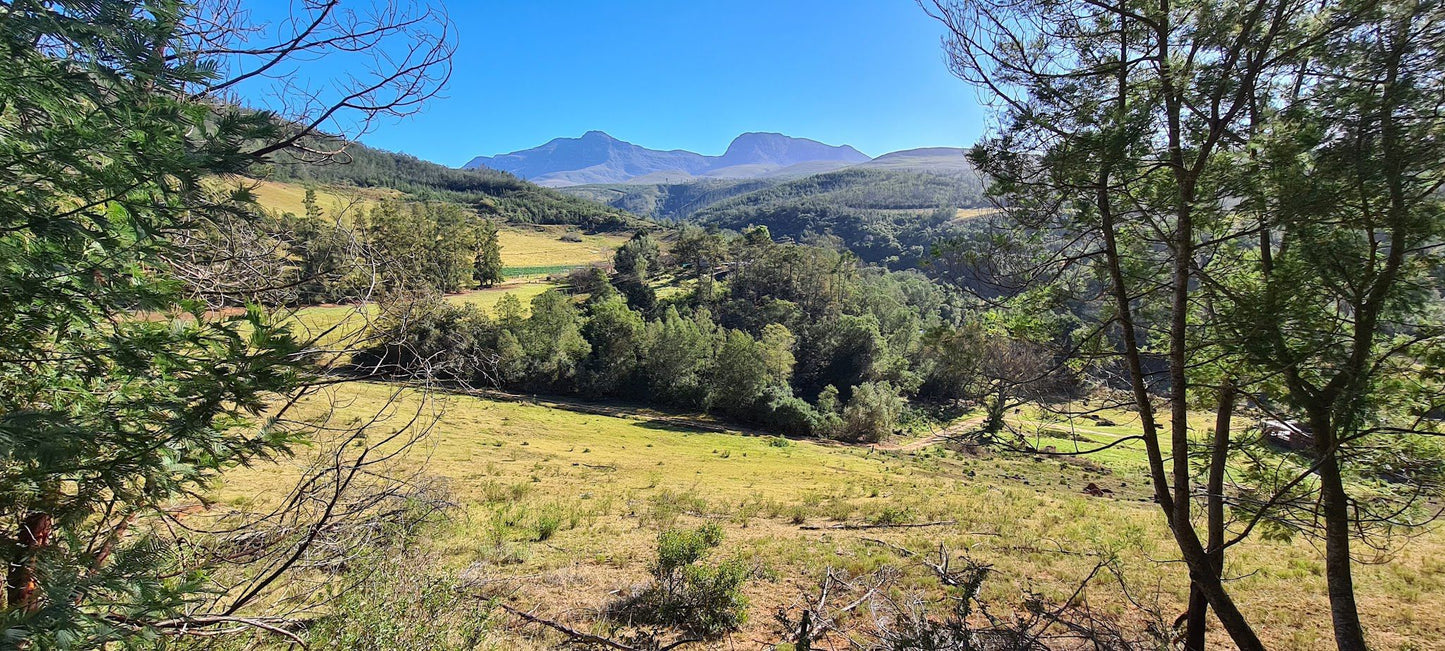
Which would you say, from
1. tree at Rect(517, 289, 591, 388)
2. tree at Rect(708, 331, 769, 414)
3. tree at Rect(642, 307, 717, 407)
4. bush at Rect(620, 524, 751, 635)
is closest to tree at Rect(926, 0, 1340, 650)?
bush at Rect(620, 524, 751, 635)

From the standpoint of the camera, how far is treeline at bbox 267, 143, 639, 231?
134 meters

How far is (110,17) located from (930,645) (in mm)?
6445

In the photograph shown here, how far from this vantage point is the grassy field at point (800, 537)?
756 cm

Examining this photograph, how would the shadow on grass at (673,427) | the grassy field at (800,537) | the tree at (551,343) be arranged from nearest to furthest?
the grassy field at (800,537) → the shadow on grass at (673,427) → the tree at (551,343)

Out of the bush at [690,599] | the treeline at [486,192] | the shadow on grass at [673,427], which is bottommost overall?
the shadow on grass at [673,427]

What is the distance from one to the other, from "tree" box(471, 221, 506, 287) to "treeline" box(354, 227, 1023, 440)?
9.90 m

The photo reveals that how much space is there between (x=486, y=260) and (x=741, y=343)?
120ft

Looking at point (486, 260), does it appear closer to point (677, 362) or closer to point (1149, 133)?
point (677, 362)

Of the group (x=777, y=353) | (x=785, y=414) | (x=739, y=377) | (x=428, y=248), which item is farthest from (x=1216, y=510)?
(x=777, y=353)

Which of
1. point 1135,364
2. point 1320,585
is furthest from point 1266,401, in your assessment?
point 1320,585

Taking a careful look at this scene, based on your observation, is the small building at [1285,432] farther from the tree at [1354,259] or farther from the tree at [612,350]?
the tree at [612,350]

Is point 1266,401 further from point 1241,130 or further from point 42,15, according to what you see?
point 42,15

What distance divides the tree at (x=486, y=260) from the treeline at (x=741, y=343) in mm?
9899

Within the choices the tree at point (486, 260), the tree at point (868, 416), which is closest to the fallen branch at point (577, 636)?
the tree at point (868, 416)
